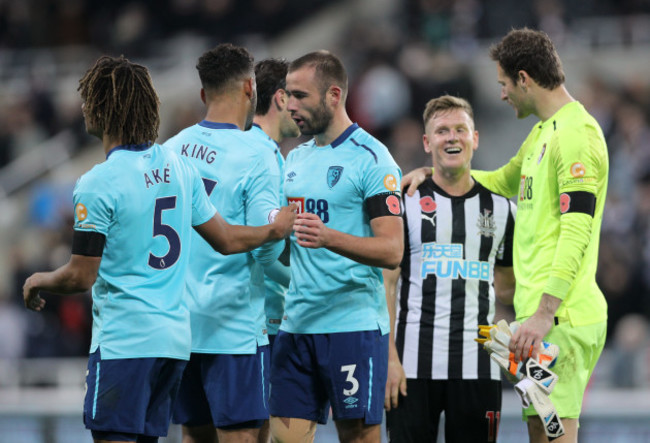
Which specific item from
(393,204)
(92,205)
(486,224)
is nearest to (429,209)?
(486,224)

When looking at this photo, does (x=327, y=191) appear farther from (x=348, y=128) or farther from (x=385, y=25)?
(x=385, y=25)

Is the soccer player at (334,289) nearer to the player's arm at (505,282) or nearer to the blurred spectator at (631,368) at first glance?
the player's arm at (505,282)

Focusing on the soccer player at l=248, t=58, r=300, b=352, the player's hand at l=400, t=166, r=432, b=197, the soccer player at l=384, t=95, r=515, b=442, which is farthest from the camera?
the player's hand at l=400, t=166, r=432, b=197

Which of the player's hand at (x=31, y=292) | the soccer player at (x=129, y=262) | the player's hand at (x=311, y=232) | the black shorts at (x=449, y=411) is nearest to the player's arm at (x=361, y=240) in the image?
the player's hand at (x=311, y=232)

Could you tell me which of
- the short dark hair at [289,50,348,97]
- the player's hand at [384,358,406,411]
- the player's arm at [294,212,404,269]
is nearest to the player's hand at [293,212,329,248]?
the player's arm at [294,212,404,269]

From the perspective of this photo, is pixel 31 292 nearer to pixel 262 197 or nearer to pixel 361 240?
pixel 262 197

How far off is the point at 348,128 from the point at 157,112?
1188 millimetres

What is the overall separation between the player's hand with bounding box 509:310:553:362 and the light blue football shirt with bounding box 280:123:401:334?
74 cm

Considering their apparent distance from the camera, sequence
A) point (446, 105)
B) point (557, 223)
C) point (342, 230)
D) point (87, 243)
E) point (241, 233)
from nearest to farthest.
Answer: point (87, 243) < point (241, 233) < point (557, 223) < point (342, 230) < point (446, 105)

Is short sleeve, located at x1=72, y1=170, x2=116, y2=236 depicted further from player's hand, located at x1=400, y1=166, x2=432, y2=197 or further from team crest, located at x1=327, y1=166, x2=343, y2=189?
player's hand, located at x1=400, y1=166, x2=432, y2=197

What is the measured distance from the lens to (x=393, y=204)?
16.3 ft

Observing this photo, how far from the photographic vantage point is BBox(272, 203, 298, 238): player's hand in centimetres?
469

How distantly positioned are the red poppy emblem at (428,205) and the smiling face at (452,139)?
191mm

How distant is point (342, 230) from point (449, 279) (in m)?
0.88
